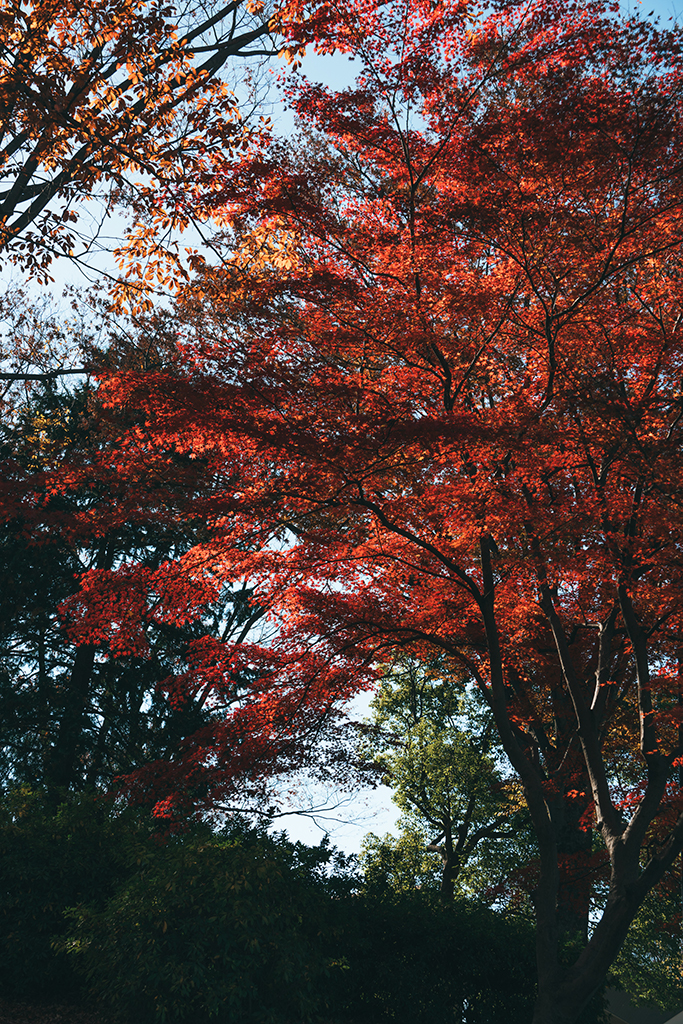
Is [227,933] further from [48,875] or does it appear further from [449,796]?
[449,796]

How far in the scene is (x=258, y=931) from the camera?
7102mm

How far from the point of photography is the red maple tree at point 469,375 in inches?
305

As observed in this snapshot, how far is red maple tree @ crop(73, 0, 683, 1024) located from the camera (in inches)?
305

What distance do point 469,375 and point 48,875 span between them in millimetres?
7817

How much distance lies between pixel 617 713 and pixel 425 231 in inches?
371

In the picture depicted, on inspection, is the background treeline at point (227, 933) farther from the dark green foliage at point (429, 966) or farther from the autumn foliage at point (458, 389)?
the autumn foliage at point (458, 389)

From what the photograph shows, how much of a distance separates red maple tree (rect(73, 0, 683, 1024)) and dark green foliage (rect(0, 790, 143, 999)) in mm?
1653

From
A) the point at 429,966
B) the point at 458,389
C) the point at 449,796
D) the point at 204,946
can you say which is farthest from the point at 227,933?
the point at 449,796

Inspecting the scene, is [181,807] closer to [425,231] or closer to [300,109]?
[425,231]

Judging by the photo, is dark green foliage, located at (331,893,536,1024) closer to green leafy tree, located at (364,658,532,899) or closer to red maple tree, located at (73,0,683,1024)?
red maple tree, located at (73,0,683,1024)

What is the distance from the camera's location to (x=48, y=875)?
884cm

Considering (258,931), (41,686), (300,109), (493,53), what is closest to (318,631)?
(258,931)

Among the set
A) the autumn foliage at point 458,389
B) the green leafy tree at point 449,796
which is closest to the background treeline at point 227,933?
the autumn foliage at point 458,389

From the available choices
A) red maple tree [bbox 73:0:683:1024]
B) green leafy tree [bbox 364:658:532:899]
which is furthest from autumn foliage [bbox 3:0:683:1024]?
green leafy tree [bbox 364:658:532:899]
